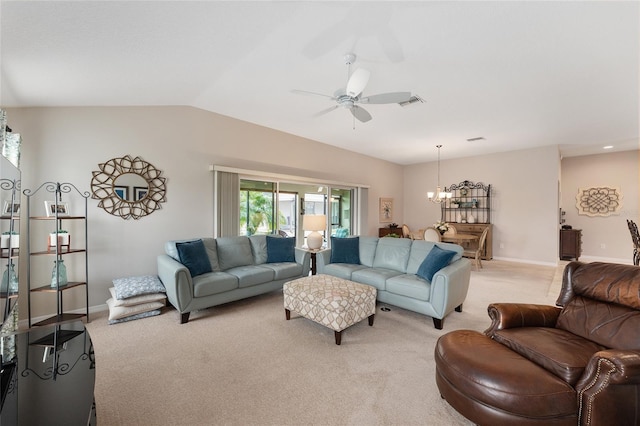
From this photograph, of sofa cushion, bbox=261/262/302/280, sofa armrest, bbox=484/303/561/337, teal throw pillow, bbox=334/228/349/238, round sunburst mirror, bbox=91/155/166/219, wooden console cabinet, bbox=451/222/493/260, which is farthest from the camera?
wooden console cabinet, bbox=451/222/493/260

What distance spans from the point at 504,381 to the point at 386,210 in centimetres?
701

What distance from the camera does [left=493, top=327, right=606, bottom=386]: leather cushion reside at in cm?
150

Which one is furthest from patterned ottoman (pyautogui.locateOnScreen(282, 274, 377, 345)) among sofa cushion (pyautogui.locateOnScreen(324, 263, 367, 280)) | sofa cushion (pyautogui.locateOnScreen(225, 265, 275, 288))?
sofa cushion (pyautogui.locateOnScreen(225, 265, 275, 288))

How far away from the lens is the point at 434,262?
129 inches

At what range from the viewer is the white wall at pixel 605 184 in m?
6.79

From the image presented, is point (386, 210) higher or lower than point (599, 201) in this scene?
lower

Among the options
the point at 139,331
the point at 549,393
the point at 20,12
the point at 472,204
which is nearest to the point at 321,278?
the point at 139,331

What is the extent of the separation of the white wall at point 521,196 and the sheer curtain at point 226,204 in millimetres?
6310

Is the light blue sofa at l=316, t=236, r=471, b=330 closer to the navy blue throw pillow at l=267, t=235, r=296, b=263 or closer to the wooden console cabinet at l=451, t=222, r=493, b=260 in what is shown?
the navy blue throw pillow at l=267, t=235, r=296, b=263

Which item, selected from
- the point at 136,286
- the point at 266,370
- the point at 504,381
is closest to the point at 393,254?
the point at 266,370

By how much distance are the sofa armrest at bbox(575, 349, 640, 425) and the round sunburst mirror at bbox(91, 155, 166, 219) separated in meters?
4.75

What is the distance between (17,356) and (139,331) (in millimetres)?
1714

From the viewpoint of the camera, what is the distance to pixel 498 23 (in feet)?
7.29

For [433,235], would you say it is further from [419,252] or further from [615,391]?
[615,391]
